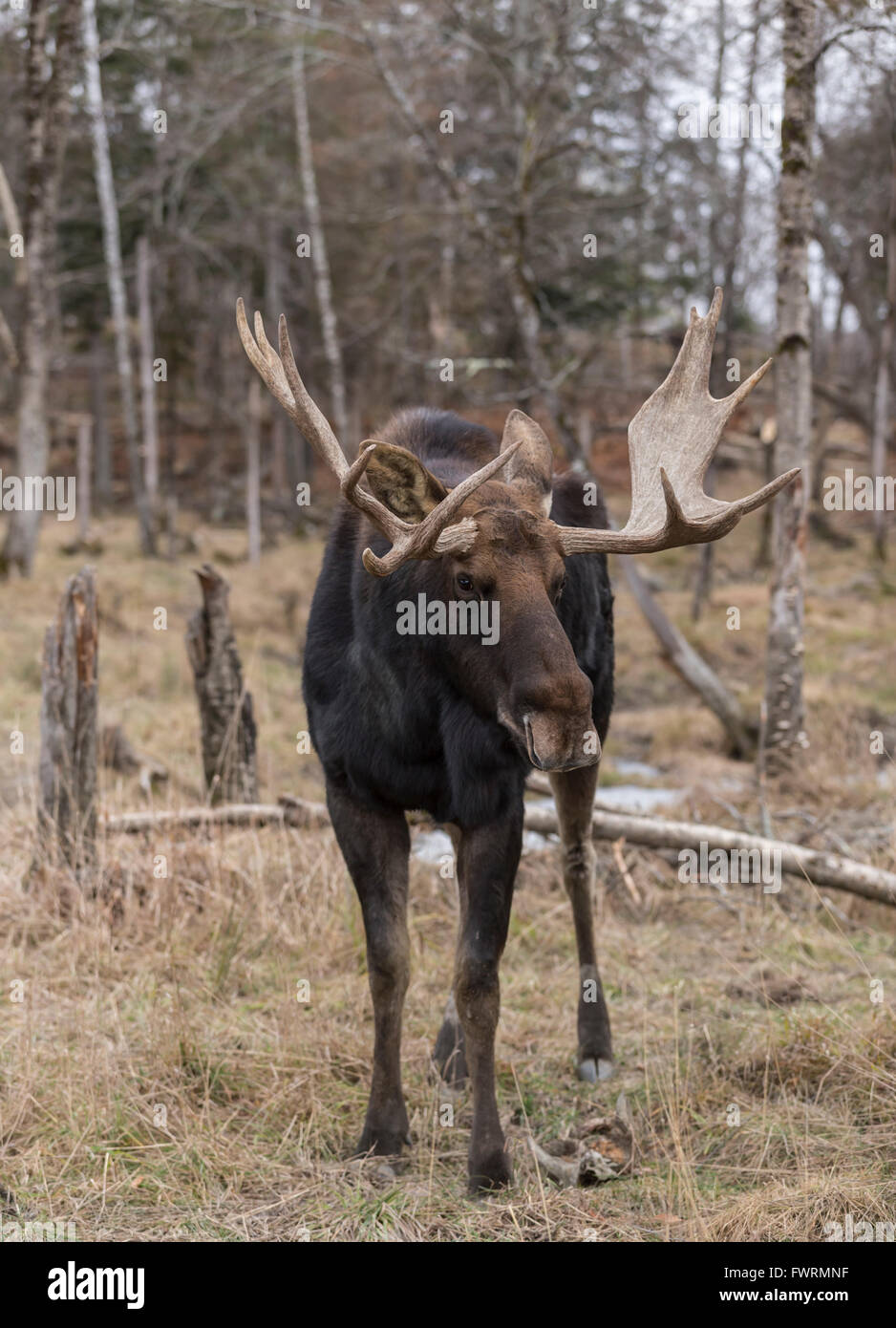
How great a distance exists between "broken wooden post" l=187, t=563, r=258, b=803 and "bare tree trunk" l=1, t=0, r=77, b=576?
10.1m

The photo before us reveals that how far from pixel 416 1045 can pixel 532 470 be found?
233 centimetres

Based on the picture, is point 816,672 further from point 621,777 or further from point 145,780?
point 145,780

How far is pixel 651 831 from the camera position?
254 inches

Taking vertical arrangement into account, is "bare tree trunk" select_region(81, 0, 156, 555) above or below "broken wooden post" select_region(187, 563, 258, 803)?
above

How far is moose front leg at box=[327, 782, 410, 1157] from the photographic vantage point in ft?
13.4

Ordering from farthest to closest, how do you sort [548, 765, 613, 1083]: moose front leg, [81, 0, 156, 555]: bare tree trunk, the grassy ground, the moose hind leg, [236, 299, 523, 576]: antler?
[81, 0, 156, 555]: bare tree trunk, [548, 765, 613, 1083]: moose front leg, the moose hind leg, the grassy ground, [236, 299, 523, 576]: antler

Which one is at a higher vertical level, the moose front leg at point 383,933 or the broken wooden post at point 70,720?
the broken wooden post at point 70,720

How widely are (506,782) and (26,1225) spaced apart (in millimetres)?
1918

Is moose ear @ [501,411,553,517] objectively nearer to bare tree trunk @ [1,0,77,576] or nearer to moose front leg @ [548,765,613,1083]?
moose front leg @ [548,765,613,1083]

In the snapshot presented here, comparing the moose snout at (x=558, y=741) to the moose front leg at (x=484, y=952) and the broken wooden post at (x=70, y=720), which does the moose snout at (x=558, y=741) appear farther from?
the broken wooden post at (x=70, y=720)

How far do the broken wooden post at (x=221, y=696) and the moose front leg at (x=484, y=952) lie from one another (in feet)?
10.4

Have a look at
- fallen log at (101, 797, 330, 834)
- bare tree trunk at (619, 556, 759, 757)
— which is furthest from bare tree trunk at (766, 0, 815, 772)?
fallen log at (101, 797, 330, 834)

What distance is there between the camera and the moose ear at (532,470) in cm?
395

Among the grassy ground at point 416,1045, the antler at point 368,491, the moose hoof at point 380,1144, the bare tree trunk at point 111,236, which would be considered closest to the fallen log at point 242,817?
the grassy ground at point 416,1045
